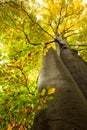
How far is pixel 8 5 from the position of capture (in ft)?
16.1

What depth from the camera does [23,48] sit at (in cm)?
484

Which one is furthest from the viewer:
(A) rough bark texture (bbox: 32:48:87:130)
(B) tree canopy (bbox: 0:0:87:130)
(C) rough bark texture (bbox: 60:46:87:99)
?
(C) rough bark texture (bbox: 60:46:87:99)

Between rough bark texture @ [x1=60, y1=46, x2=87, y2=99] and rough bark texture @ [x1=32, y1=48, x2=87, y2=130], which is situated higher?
rough bark texture @ [x1=60, y1=46, x2=87, y2=99]

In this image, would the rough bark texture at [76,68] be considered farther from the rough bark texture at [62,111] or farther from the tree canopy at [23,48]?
the rough bark texture at [62,111]

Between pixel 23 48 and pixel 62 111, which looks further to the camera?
pixel 23 48

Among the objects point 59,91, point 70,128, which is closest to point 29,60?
point 59,91

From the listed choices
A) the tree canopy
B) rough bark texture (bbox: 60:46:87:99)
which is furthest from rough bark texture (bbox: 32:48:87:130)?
rough bark texture (bbox: 60:46:87:99)

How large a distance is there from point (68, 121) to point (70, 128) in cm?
12

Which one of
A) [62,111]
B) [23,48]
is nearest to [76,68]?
[23,48]

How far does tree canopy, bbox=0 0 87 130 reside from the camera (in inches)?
140

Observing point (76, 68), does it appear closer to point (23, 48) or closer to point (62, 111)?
point (23, 48)

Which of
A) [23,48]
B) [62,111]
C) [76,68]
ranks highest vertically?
[23,48]

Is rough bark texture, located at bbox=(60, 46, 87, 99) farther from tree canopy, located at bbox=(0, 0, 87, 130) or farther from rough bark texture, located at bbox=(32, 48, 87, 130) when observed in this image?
rough bark texture, located at bbox=(32, 48, 87, 130)

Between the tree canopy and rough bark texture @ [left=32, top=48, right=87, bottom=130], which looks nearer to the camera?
rough bark texture @ [left=32, top=48, right=87, bottom=130]
